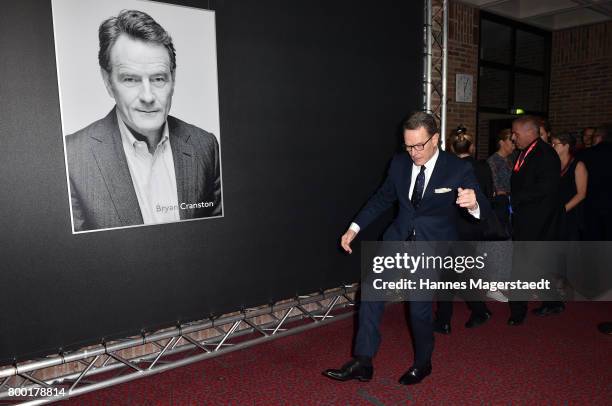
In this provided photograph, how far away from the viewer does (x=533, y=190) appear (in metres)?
3.87

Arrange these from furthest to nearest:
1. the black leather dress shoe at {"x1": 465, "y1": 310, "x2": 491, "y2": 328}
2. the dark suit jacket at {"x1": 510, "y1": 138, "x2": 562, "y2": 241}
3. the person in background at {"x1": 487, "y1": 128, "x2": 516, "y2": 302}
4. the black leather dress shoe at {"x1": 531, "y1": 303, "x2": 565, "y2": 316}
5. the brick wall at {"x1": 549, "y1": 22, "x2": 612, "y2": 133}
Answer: the brick wall at {"x1": 549, "y1": 22, "x2": 612, "y2": 133} < the person in background at {"x1": 487, "y1": 128, "x2": 516, "y2": 302} < the black leather dress shoe at {"x1": 531, "y1": 303, "x2": 565, "y2": 316} < the black leather dress shoe at {"x1": 465, "y1": 310, "x2": 491, "y2": 328} < the dark suit jacket at {"x1": 510, "y1": 138, "x2": 562, "y2": 241}

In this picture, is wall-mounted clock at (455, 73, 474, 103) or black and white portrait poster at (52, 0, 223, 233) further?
wall-mounted clock at (455, 73, 474, 103)

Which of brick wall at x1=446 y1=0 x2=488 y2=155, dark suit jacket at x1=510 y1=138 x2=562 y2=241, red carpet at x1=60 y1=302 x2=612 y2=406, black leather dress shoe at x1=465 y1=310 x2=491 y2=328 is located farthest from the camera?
brick wall at x1=446 y1=0 x2=488 y2=155

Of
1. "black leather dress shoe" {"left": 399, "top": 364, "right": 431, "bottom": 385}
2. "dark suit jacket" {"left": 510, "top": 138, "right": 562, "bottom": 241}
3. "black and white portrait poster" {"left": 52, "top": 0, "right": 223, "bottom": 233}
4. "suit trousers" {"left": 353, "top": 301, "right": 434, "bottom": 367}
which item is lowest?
"black leather dress shoe" {"left": 399, "top": 364, "right": 431, "bottom": 385}

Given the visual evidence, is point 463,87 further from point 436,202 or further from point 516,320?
point 436,202

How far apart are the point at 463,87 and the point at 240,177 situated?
14.3 feet

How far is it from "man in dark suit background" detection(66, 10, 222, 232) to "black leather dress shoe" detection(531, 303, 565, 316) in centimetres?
348

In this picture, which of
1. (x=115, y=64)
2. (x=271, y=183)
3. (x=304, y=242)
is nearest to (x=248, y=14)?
(x=115, y=64)

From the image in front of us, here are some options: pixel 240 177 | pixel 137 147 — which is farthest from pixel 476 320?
pixel 137 147

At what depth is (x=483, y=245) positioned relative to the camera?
4453mm

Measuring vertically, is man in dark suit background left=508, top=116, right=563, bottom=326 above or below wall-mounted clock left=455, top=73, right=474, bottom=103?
below

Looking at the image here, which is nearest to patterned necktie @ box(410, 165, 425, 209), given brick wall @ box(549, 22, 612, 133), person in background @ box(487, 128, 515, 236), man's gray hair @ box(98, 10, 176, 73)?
man's gray hair @ box(98, 10, 176, 73)

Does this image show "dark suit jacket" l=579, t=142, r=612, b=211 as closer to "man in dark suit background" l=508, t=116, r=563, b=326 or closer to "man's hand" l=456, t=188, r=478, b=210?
"man in dark suit background" l=508, t=116, r=563, b=326

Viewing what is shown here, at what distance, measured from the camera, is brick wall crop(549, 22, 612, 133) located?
7.86m
